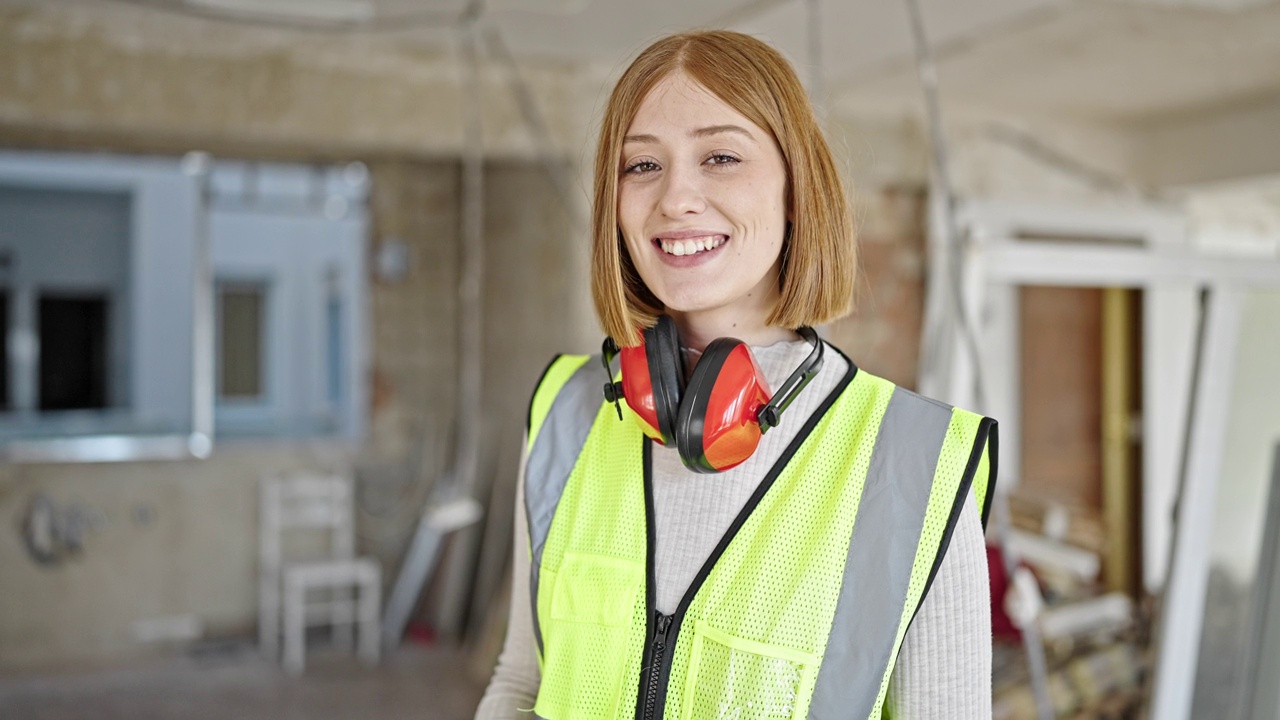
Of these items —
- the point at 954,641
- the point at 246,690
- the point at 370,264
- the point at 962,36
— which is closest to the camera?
the point at 954,641

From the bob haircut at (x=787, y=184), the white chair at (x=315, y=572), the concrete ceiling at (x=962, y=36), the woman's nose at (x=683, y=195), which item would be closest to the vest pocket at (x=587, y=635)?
the bob haircut at (x=787, y=184)

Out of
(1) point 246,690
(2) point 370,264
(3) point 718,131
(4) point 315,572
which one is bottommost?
Answer: (1) point 246,690

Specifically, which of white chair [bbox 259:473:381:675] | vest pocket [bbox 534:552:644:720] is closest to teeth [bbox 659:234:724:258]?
vest pocket [bbox 534:552:644:720]

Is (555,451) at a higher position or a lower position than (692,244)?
lower

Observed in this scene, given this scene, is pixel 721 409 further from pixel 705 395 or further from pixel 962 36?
pixel 962 36

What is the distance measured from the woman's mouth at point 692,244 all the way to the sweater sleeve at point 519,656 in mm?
344

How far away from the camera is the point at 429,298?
20.3 ft

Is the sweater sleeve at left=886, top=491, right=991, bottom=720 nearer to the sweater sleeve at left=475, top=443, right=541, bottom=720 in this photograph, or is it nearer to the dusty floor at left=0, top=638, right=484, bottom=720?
the sweater sleeve at left=475, top=443, right=541, bottom=720

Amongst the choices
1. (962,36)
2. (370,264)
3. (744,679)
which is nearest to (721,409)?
(744,679)

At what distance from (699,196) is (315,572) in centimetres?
481

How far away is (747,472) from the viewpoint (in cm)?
113

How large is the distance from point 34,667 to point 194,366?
1682 mm

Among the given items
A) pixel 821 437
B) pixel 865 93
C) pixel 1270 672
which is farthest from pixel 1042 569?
pixel 821 437

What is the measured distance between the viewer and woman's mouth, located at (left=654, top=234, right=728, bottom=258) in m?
1.09
